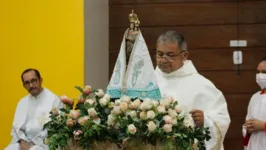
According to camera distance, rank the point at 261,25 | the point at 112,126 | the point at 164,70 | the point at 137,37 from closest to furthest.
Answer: the point at 112,126
the point at 137,37
the point at 164,70
the point at 261,25

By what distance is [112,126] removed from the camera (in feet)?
9.63

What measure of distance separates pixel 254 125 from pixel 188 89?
165 centimetres

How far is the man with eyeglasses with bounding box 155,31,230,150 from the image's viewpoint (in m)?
3.52

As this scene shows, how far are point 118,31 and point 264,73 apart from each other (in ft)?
6.17

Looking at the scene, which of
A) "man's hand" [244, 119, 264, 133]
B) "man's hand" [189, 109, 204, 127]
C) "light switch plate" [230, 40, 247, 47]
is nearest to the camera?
"man's hand" [189, 109, 204, 127]

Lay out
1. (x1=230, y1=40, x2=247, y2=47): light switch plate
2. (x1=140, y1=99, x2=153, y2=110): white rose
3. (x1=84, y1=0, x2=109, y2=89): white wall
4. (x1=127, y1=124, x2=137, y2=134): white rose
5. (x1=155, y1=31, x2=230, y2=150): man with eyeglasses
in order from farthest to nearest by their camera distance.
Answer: (x1=230, y1=40, x2=247, y2=47): light switch plate
(x1=84, y1=0, x2=109, y2=89): white wall
(x1=155, y1=31, x2=230, y2=150): man with eyeglasses
(x1=140, y1=99, x2=153, y2=110): white rose
(x1=127, y1=124, x2=137, y2=134): white rose

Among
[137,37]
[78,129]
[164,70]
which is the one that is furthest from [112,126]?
[164,70]

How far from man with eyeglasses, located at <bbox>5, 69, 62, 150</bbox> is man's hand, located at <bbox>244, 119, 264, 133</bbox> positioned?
1.73 metres

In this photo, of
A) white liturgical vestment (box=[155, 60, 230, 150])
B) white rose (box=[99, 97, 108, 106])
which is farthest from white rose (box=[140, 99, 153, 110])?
white liturgical vestment (box=[155, 60, 230, 150])

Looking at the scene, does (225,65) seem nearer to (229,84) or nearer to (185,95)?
(229,84)

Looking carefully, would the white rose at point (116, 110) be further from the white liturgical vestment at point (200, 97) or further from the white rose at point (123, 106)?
the white liturgical vestment at point (200, 97)

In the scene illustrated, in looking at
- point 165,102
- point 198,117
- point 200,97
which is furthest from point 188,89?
point 165,102

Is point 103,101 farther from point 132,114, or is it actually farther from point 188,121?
point 188,121

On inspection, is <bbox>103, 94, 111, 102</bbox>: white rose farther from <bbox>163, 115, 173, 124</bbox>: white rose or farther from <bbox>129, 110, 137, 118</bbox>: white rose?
<bbox>163, 115, 173, 124</bbox>: white rose
